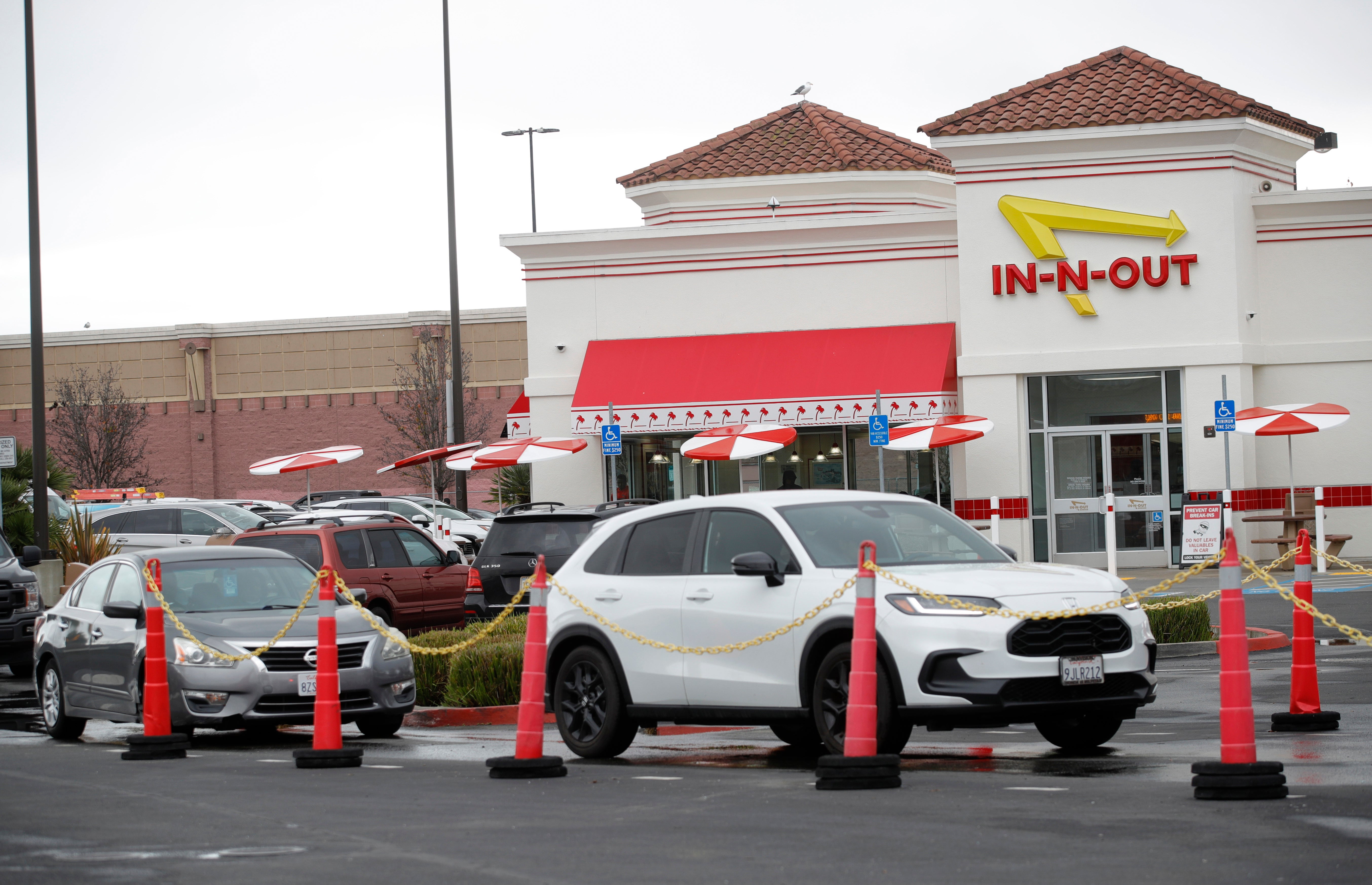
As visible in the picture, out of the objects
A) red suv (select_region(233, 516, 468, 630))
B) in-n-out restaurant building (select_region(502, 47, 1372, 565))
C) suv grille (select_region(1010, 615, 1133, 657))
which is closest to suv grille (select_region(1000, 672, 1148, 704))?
suv grille (select_region(1010, 615, 1133, 657))

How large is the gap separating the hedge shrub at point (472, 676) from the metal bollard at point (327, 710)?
3383 millimetres

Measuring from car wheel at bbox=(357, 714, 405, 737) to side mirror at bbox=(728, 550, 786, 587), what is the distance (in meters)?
4.01

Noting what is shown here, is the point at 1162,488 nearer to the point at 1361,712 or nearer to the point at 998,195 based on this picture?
the point at 998,195

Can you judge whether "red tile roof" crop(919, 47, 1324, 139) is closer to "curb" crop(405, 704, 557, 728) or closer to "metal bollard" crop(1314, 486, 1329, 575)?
"metal bollard" crop(1314, 486, 1329, 575)

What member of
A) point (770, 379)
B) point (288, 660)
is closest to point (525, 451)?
point (770, 379)

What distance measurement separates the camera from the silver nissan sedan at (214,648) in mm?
12219

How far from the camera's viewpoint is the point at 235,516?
29312mm

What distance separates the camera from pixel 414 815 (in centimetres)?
827

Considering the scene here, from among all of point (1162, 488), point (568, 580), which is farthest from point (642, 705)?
point (1162, 488)

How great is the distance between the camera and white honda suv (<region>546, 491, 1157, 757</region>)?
9.27 meters

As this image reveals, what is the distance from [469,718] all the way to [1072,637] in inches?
247

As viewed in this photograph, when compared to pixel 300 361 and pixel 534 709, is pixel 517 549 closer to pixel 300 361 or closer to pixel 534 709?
pixel 534 709

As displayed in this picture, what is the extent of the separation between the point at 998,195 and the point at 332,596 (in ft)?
66.4

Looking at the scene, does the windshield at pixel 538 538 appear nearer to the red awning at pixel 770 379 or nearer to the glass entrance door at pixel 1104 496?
the red awning at pixel 770 379
